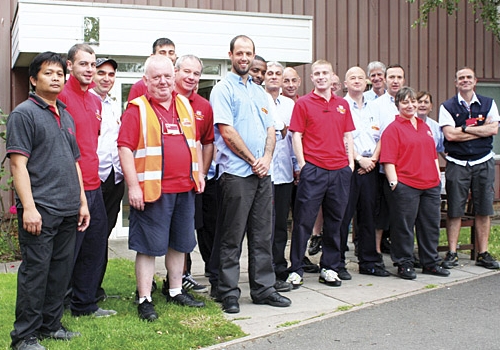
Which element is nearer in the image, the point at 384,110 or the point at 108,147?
the point at 108,147

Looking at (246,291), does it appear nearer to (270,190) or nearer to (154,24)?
(270,190)

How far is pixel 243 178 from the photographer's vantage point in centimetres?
577

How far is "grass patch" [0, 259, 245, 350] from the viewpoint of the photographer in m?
4.69

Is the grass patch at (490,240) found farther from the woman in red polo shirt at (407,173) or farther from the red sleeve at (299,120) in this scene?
the red sleeve at (299,120)

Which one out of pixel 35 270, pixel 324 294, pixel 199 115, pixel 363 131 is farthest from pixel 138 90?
pixel 363 131

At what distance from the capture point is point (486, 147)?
25.7ft

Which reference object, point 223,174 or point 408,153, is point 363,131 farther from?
point 223,174

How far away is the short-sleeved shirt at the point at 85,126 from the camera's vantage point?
5.15 metres

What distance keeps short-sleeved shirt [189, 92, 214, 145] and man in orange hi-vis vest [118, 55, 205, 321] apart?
1.87 feet

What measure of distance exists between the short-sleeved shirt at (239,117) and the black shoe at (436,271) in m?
2.72

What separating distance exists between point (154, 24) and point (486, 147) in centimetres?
524

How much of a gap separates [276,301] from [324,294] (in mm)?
698

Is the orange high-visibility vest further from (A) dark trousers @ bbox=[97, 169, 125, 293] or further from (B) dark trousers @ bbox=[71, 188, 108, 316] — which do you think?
(A) dark trousers @ bbox=[97, 169, 125, 293]

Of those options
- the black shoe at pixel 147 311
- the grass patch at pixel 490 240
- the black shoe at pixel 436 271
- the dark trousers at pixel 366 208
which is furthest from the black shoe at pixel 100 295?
the grass patch at pixel 490 240
